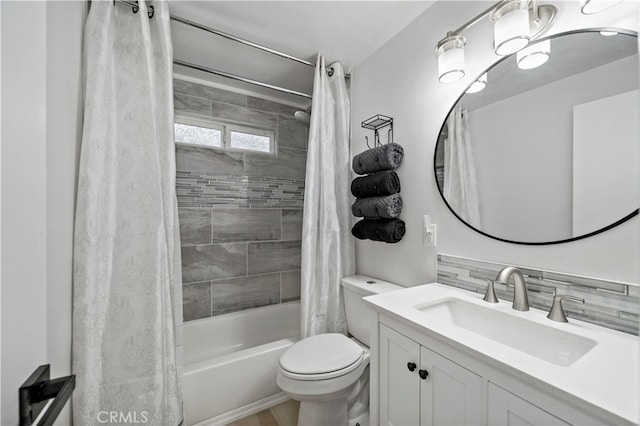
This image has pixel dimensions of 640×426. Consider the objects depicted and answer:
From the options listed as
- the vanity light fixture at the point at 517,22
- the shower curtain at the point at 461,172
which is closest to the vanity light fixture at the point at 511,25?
the vanity light fixture at the point at 517,22

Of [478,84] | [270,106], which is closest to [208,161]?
[270,106]

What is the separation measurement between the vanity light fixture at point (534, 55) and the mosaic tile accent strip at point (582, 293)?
32.7 inches

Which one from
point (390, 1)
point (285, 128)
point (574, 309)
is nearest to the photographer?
point (574, 309)

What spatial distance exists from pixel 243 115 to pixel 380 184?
148 centimetres

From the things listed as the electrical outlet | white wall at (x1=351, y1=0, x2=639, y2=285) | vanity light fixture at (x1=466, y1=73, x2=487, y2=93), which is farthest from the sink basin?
vanity light fixture at (x1=466, y1=73, x2=487, y2=93)

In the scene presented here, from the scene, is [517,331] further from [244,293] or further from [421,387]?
[244,293]

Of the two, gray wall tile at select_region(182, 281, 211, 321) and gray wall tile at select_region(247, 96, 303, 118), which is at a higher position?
gray wall tile at select_region(247, 96, 303, 118)

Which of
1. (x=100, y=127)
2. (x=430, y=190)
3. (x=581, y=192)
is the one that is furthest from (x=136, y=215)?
(x=581, y=192)

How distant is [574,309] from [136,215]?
1884 mm

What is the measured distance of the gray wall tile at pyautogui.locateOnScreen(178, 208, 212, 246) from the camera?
6.75 ft

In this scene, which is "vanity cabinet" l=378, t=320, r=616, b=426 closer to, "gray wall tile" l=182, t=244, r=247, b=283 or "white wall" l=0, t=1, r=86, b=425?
"white wall" l=0, t=1, r=86, b=425

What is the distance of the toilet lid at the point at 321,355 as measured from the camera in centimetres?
129

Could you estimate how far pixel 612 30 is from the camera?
0.85 meters

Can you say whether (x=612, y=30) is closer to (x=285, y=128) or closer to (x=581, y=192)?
(x=581, y=192)
